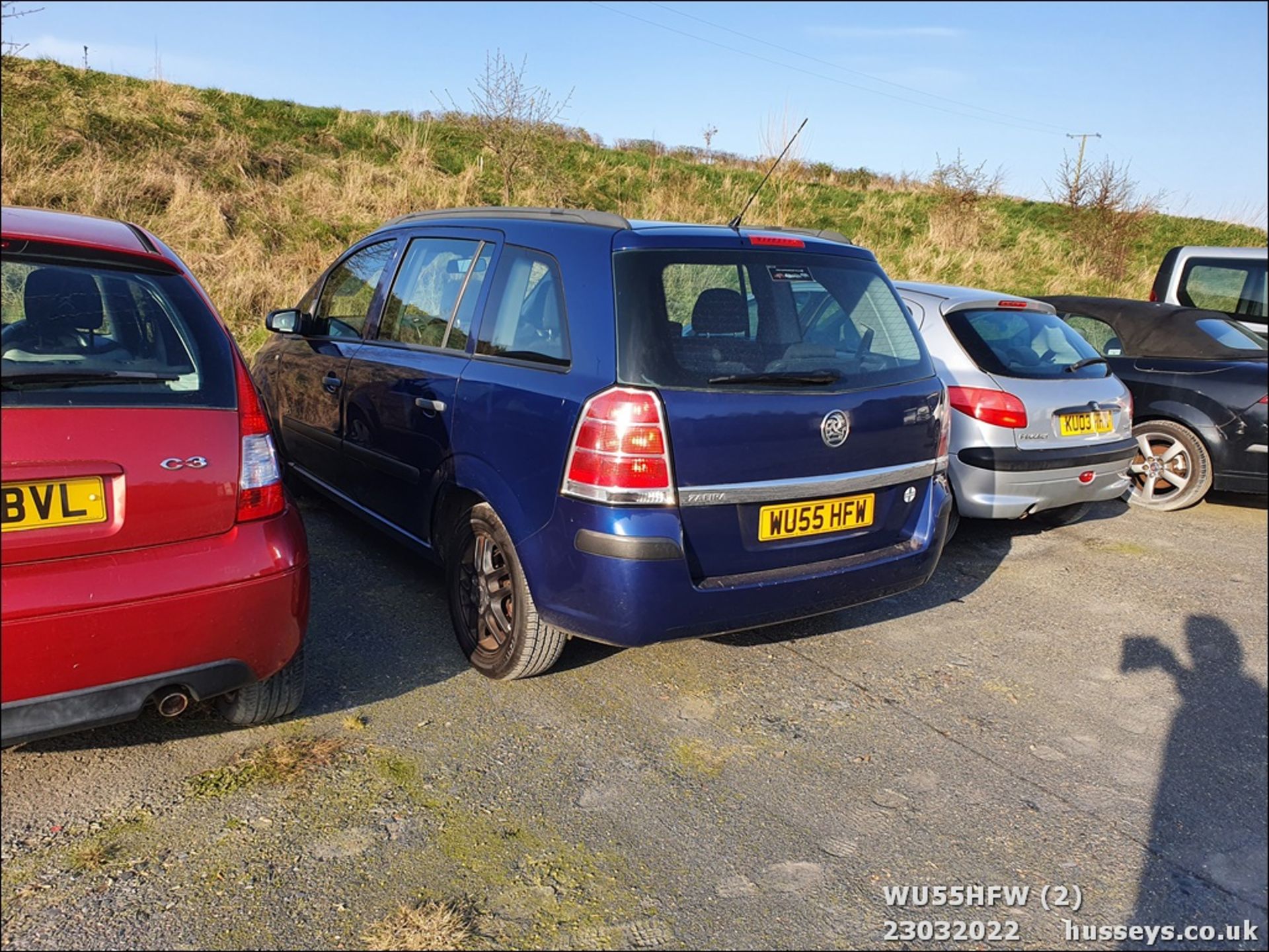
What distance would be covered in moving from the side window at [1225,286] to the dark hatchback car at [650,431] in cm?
594

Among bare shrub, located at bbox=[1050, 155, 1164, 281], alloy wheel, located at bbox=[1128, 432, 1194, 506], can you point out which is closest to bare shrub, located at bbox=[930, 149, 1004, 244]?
bare shrub, located at bbox=[1050, 155, 1164, 281]

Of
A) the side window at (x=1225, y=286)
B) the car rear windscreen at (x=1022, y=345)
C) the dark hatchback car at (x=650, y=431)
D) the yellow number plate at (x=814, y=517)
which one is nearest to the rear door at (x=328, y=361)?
the dark hatchback car at (x=650, y=431)

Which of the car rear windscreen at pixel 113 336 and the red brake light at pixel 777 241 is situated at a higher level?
the red brake light at pixel 777 241

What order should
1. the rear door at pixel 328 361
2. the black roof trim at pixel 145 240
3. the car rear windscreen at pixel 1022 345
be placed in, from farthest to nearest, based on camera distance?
the car rear windscreen at pixel 1022 345
the rear door at pixel 328 361
the black roof trim at pixel 145 240

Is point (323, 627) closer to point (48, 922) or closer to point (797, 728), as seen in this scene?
point (48, 922)

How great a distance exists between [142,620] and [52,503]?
373 millimetres

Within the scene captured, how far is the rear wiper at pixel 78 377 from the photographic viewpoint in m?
2.37

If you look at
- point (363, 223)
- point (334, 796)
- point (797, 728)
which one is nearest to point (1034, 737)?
point (797, 728)

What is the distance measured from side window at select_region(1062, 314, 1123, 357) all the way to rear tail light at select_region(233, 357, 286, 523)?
5947mm

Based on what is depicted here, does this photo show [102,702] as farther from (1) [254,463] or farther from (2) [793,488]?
(2) [793,488]

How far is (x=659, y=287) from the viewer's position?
314 centimetres

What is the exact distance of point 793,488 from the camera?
3.18m

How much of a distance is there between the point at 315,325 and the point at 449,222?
1.16 m

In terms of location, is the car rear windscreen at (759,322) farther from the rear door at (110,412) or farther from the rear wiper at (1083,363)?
the rear wiper at (1083,363)
